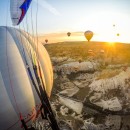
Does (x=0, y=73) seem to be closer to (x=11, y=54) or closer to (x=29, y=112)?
(x=11, y=54)

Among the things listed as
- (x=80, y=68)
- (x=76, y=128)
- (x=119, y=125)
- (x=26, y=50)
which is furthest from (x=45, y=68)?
(x=80, y=68)

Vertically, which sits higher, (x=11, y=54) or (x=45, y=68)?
(x=11, y=54)

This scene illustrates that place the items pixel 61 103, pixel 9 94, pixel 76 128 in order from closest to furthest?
pixel 9 94, pixel 76 128, pixel 61 103

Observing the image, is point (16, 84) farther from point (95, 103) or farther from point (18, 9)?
point (95, 103)

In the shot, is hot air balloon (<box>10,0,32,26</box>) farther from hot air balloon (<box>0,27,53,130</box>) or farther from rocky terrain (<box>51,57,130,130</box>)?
rocky terrain (<box>51,57,130,130</box>)

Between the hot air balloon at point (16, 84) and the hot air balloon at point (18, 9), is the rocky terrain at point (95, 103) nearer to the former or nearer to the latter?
the hot air balloon at point (16, 84)

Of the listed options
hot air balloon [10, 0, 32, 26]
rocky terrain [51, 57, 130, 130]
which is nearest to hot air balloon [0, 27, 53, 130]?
hot air balloon [10, 0, 32, 26]

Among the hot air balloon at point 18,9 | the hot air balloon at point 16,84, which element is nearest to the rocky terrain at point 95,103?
the hot air balloon at point 16,84
